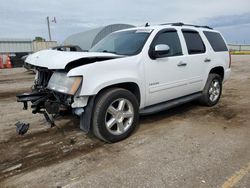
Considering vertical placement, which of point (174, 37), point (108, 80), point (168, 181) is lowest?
point (168, 181)

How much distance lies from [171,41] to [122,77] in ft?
5.21

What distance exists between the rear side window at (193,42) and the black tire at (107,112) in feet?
6.50

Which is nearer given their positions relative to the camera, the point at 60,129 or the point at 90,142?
the point at 90,142

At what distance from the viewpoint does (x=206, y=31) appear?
5.80 metres

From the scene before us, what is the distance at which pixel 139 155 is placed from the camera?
3.44 metres

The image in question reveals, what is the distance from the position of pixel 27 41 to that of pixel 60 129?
3033 cm

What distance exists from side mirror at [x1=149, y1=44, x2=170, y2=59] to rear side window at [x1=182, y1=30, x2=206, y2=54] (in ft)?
3.57

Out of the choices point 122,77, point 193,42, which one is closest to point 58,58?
point 122,77

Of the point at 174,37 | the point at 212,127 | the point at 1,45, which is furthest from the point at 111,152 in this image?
the point at 1,45

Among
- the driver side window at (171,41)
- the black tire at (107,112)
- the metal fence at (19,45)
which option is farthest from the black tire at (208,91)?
the metal fence at (19,45)

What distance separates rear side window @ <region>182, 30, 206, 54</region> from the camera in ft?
16.6

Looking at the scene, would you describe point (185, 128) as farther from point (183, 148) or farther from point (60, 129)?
point (60, 129)

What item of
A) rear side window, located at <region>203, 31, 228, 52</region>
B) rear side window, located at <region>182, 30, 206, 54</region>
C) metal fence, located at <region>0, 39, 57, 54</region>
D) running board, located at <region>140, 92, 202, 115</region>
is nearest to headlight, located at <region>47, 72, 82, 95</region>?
running board, located at <region>140, 92, 202, 115</region>

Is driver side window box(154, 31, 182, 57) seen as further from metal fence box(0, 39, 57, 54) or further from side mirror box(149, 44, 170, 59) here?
metal fence box(0, 39, 57, 54)
